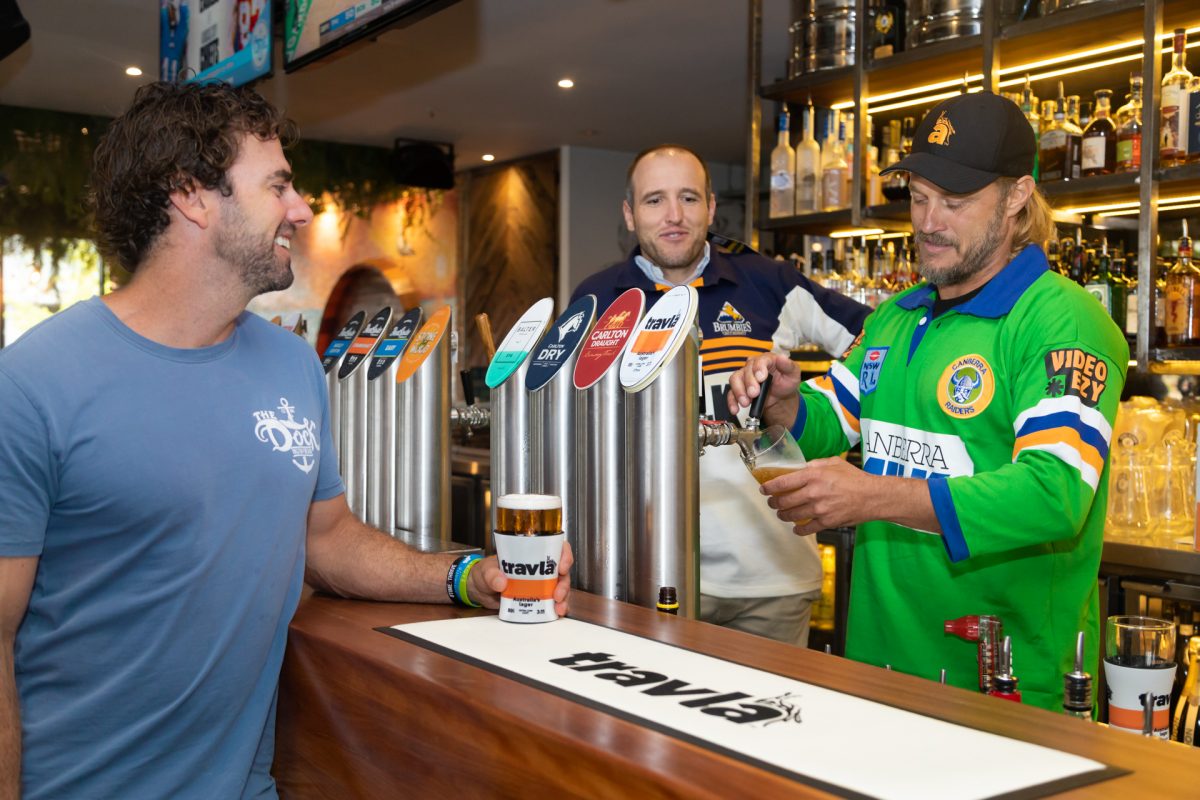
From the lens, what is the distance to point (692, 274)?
267 centimetres

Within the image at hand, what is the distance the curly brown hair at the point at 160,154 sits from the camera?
1.43 metres

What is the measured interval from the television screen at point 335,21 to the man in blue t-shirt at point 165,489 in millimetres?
1738

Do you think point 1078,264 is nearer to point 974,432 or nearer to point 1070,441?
point 974,432

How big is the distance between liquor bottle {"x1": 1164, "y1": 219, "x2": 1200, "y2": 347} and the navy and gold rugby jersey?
1088 millimetres

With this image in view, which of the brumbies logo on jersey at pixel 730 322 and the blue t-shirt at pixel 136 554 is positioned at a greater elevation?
the brumbies logo on jersey at pixel 730 322

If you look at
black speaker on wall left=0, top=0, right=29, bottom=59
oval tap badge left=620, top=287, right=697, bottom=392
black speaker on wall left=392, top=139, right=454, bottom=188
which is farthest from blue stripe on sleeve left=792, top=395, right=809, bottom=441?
black speaker on wall left=392, top=139, right=454, bottom=188

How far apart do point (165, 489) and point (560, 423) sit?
0.54 meters

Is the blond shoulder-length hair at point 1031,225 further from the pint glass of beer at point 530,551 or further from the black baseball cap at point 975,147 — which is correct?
the pint glass of beer at point 530,551

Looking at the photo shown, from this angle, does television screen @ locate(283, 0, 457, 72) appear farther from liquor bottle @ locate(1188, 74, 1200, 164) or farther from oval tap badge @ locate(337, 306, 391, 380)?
liquor bottle @ locate(1188, 74, 1200, 164)

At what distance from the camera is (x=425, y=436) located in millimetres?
1906

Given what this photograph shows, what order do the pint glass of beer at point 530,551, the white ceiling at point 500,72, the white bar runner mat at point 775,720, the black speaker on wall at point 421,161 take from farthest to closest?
the black speaker on wall at point 421,161 → the white ceiling at point 500,72 → the pint glass of beer at point 530,551 → the white bar runner mat at point 775,720

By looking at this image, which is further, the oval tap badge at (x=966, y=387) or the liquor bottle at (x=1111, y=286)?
the liquor bottle at (x=1111, y=286)

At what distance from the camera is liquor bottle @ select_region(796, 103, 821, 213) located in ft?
13.8

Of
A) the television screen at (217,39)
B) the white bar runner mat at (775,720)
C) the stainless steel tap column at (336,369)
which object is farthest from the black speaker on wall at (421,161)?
the white bar runner mat at (775,720)
